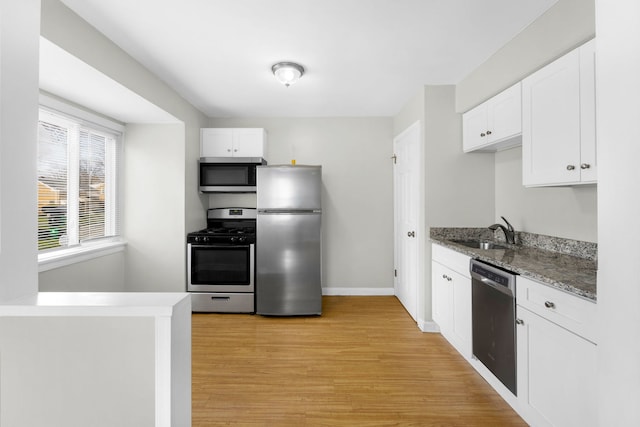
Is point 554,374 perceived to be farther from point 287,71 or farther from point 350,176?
point 350,176

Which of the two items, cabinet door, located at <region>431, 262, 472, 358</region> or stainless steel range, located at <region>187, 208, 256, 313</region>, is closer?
cabinet door, located at <region>431, 262, 472, 358</region>

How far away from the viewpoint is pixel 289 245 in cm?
362

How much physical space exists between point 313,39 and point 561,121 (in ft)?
5.47

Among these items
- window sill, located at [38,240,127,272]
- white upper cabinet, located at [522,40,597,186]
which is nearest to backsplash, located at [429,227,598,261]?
white upper cabinet, located at [522,40,597,186]

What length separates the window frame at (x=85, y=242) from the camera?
2646mm

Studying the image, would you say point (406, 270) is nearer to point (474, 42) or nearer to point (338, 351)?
Answer: point (338, 351)

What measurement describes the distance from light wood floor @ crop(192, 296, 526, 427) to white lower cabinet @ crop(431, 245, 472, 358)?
18 cm

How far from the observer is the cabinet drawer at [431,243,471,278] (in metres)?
2.46

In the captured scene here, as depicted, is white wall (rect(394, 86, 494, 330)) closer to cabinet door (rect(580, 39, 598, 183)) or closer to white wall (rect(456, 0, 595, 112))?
white wall (rect(456, 0, 595, 112))

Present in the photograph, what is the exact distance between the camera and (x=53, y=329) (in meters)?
1.07
